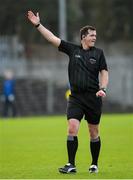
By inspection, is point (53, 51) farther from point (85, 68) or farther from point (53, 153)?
point (85, 68)

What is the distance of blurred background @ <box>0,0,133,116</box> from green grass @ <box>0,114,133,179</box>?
13.3 metres

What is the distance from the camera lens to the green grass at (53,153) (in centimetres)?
1317

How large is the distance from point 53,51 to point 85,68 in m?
41.6

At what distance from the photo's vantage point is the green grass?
43.2 feet

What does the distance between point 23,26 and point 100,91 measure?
4250cm

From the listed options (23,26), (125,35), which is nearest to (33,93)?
(23,26)

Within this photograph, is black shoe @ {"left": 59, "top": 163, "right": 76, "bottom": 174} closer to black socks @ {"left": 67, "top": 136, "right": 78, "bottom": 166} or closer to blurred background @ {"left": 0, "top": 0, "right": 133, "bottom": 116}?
black socks @ {"left": 67, "top": 136, "right": 78, "bottom": 166}

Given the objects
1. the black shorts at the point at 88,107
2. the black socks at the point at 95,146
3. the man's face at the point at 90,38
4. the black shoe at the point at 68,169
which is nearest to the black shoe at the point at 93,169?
the black socks at the point at 95,146

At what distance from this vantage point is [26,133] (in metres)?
24.5

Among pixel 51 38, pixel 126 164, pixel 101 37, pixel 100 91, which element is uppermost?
pixel 101 37

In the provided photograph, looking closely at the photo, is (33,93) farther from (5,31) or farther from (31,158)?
(31,158)

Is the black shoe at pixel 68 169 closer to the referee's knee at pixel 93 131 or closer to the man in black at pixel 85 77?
the man in black at pixel 85 77

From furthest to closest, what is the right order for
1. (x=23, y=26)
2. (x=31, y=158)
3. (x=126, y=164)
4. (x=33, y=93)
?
(x=23, y=26), (x=33, y=93), (x=31, y=158), (x=126, y=164)

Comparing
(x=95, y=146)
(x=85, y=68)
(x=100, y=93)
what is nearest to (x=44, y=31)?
(x=85, y=68)
